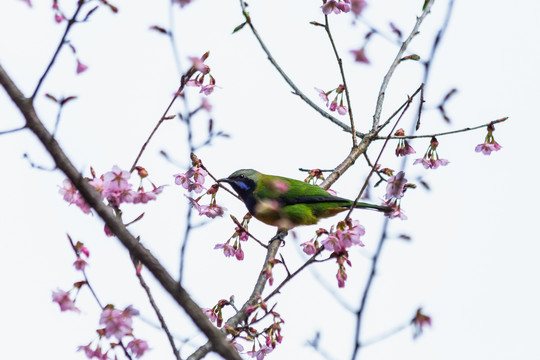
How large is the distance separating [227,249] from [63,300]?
72.0 inches

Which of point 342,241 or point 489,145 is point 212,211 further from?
point 489,145

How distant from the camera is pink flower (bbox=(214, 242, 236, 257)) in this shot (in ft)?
16.0

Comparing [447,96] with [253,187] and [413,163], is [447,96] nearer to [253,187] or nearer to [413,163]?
[413,163]

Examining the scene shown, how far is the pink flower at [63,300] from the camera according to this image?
10.6 feet

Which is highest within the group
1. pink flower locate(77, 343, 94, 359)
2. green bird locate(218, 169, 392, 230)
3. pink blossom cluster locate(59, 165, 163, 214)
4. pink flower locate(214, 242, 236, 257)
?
green bird locate(218, 169, 392, 230)

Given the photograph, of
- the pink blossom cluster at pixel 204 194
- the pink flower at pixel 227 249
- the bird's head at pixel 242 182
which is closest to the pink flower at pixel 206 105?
the pink blossom cluster at pixel 204 194

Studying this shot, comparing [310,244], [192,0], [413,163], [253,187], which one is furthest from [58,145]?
[253,187]

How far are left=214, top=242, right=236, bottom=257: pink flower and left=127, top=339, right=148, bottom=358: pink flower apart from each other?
5.13 feet

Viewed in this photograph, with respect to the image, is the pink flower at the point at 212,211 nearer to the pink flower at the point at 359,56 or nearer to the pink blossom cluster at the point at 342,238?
the pink blossom cluster at the point at 342,238

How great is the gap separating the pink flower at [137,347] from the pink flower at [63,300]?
38cm

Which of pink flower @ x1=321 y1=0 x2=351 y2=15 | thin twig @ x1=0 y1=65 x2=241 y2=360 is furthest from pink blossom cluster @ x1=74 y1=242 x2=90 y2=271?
pink flower @ x1=321 y1=0 x2=351 y2=15

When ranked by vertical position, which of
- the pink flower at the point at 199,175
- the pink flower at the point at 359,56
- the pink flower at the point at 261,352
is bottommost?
the pink flower at the point at 261,352

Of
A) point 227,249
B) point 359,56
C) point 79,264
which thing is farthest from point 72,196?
point 359,56

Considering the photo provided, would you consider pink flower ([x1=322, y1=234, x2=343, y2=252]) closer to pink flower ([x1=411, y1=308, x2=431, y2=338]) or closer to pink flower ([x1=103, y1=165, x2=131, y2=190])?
pink flower ([x1=411, y1=308, x2=431, y2=338])
